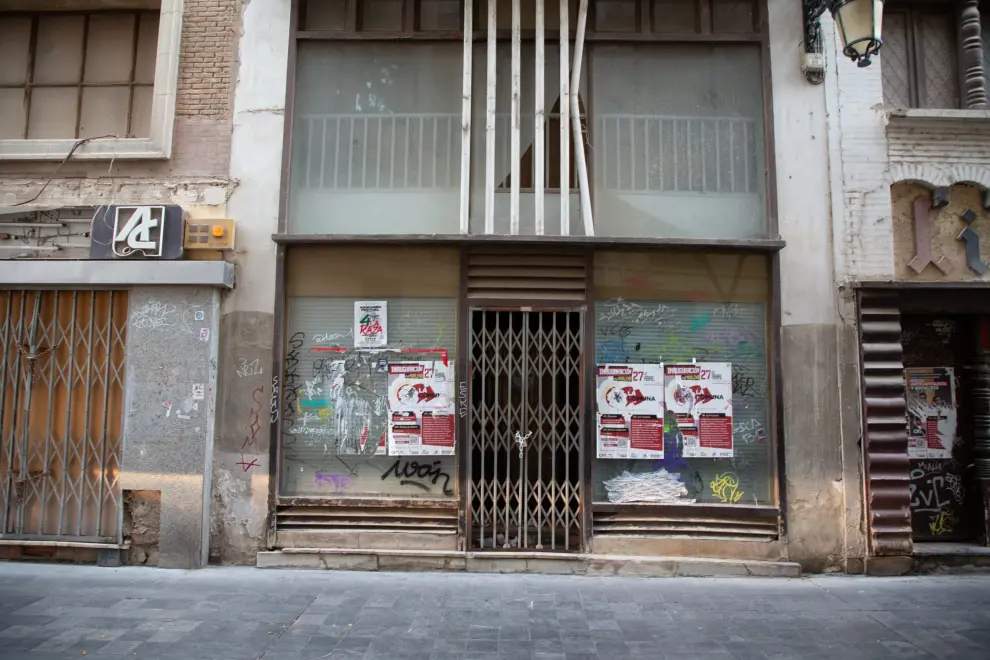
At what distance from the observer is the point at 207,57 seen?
6859 millimetres

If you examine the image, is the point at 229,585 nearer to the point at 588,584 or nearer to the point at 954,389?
the point at 588,584

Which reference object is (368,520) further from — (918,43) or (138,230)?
(918,43)

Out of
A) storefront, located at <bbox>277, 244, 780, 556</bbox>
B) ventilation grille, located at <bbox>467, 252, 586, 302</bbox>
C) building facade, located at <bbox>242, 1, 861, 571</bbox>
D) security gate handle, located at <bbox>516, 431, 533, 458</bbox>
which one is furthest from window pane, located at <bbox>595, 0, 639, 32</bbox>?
security gate handle, located at <bbox>516, 431, 533, 458</bbox>

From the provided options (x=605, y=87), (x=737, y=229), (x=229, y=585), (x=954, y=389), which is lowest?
(x=229, y=585)

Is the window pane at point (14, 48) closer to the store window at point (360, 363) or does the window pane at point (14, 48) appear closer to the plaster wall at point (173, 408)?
the plaster wall at point (173, 408)

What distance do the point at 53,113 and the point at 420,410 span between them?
552cm

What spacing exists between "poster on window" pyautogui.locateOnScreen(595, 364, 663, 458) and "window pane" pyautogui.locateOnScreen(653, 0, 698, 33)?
12.2 ft

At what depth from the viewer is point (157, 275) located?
6410mm

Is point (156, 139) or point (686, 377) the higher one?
point (156, 139)

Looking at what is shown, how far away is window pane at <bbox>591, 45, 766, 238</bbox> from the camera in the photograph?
6.65 m

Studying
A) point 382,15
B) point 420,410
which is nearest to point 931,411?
point 420,410

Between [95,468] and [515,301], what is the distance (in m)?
4.71

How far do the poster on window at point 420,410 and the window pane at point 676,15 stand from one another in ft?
14.5

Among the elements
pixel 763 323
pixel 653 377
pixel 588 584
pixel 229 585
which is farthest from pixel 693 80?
pixel 229 585
